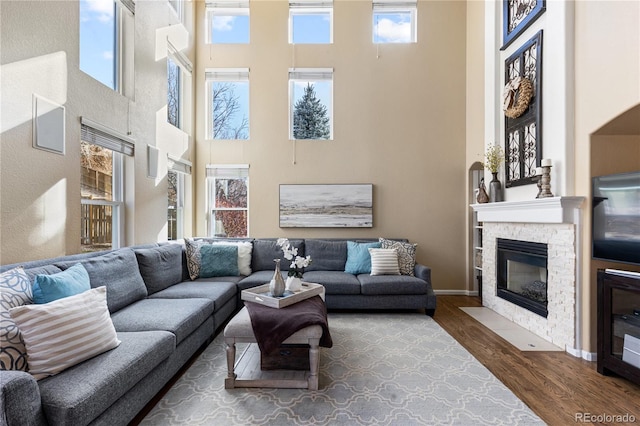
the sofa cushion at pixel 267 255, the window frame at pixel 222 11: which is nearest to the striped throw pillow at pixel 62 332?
the sofa cushion at pixel 267 255

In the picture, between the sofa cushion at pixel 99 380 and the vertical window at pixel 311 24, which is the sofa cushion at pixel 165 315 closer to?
the sofa cushion at pixel 99 380

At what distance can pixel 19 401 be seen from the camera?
1.13m

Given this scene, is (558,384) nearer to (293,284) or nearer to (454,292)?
(293,284)

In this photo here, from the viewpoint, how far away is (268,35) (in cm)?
464

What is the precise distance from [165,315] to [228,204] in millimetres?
2766

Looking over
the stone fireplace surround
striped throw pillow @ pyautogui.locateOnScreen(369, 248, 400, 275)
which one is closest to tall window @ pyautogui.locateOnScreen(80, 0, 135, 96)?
striped throw pillow @ pyautogui.locateOnScreen(369, 248, 400, 275)

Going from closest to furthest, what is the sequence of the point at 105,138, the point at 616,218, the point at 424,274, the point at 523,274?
1. the point at 616,218
2. the point at 105,138
3. the point at 523,274
4. the point at 424,274

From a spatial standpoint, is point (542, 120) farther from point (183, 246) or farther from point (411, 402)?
point (183, 246)

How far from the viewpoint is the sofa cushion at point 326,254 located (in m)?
4.22

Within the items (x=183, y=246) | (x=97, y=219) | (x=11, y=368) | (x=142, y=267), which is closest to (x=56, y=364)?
(x=11, y=368)

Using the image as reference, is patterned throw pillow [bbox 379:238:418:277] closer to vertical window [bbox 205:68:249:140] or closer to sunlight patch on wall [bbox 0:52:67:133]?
vertical window [bbox 205:68:249:140]

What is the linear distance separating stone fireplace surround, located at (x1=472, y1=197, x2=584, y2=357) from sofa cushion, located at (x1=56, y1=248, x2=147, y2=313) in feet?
12.6

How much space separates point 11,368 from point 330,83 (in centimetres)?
466

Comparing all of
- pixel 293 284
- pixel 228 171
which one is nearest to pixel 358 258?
pixel 293 284
